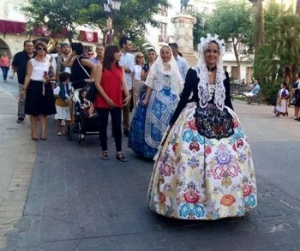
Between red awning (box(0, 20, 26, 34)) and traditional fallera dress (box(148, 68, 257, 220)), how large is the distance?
131 ft

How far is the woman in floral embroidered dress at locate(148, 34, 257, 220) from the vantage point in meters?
3.82

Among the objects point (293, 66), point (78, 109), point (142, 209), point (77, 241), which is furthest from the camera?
point (293, 66)

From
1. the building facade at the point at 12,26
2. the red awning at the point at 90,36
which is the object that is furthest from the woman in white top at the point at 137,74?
the red awning at the point at 90,36

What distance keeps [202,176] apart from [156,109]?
2.66m

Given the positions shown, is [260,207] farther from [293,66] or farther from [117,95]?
[293,66]

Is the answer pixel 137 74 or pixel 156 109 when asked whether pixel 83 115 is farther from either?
pixel 137 74

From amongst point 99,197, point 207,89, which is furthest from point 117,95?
point 207,89

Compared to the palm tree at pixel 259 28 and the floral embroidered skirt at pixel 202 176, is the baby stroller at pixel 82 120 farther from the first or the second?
the palm tree at pixel 259 28

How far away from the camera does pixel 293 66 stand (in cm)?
1975

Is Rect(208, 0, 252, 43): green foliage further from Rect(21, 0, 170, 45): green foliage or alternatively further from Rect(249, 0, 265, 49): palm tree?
Rect(21, 0, 170, 45): green foliage

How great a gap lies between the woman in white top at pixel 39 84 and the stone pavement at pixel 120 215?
1031 mm

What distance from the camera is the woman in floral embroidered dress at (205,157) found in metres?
3.82

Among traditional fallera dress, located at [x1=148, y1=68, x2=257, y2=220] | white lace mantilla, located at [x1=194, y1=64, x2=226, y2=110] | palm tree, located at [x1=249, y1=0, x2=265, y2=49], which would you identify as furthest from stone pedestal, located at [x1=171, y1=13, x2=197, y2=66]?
traditional fallera dress, located at [x1=148, y1=68, x2=257, y2=220]

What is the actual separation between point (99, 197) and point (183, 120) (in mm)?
1465
